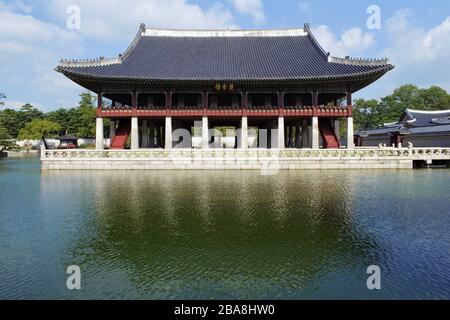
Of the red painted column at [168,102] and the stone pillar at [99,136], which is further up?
the red painted column at [168,102]

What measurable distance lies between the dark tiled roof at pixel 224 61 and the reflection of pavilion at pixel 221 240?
60.1 feet

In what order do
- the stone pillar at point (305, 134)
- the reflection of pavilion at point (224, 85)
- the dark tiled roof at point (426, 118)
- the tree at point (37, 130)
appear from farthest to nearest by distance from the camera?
the tree at point (37, 130), the dark tiled roof at point (426, 118), the stone pillar at point (305, 134), the reflection of pavilion at point (224, 85)

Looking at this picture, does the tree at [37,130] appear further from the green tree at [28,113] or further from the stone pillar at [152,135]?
the stone pillar at [152,135]

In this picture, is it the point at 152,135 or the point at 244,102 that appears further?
the point at 152,135

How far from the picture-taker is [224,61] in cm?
3706

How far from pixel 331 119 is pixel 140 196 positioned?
91.4 feet

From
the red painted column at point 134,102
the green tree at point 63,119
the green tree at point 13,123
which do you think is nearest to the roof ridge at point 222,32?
the red painted column at point 134,102

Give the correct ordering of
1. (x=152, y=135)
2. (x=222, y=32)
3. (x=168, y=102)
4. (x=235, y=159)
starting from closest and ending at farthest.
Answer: (x=235, y=159) → (x=168, y=102) → (x=222, y=32) → (x=152, y=135)

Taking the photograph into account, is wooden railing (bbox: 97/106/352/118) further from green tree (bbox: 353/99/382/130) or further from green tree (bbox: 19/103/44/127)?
green tree (bbox: 19/103/44/127)

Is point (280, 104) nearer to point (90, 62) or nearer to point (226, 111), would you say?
point (226, 111)

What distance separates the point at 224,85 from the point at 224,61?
496 centimetres

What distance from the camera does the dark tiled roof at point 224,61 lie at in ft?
106

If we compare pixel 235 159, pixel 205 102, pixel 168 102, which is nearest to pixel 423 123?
pixel 235 159
